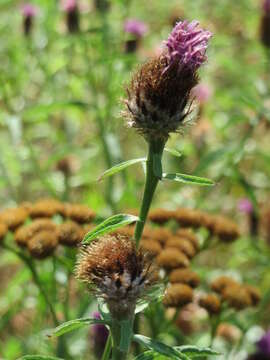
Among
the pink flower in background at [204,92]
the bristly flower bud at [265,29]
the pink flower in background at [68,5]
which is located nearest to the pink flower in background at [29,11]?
the pink flower in background at [68,5]

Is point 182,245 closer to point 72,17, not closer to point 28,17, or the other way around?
point 72,17

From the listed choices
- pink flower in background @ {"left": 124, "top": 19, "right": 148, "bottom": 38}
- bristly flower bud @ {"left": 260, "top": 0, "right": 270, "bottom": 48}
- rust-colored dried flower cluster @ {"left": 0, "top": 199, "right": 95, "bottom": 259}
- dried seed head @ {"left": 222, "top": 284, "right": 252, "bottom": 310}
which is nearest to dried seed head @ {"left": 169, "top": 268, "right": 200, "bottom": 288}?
dried seed head @ {"left": 222, "top": 284, "right": 252, "bottom": 310}

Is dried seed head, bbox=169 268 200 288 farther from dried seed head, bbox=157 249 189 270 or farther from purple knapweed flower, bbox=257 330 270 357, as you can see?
purple knapweed flower, bbox=257 330 270 357

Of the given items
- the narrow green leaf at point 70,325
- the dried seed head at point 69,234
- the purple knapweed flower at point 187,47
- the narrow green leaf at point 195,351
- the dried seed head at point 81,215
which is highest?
the purple knapweed flower at point 187,47

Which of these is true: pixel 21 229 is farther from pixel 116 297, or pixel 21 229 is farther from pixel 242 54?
pixel 242 54

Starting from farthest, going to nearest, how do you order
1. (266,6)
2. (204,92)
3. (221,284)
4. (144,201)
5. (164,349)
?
1. (204,92)
2. (266,6)
3. (221,284)
4. (144,201)
5. (164,349)

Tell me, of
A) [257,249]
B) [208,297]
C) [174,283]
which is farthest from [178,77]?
[257,249]

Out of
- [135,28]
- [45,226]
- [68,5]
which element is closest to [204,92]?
[135,28]

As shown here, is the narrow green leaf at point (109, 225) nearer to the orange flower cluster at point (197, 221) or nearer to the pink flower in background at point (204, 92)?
the orange flower cluster at point (197, 221)
